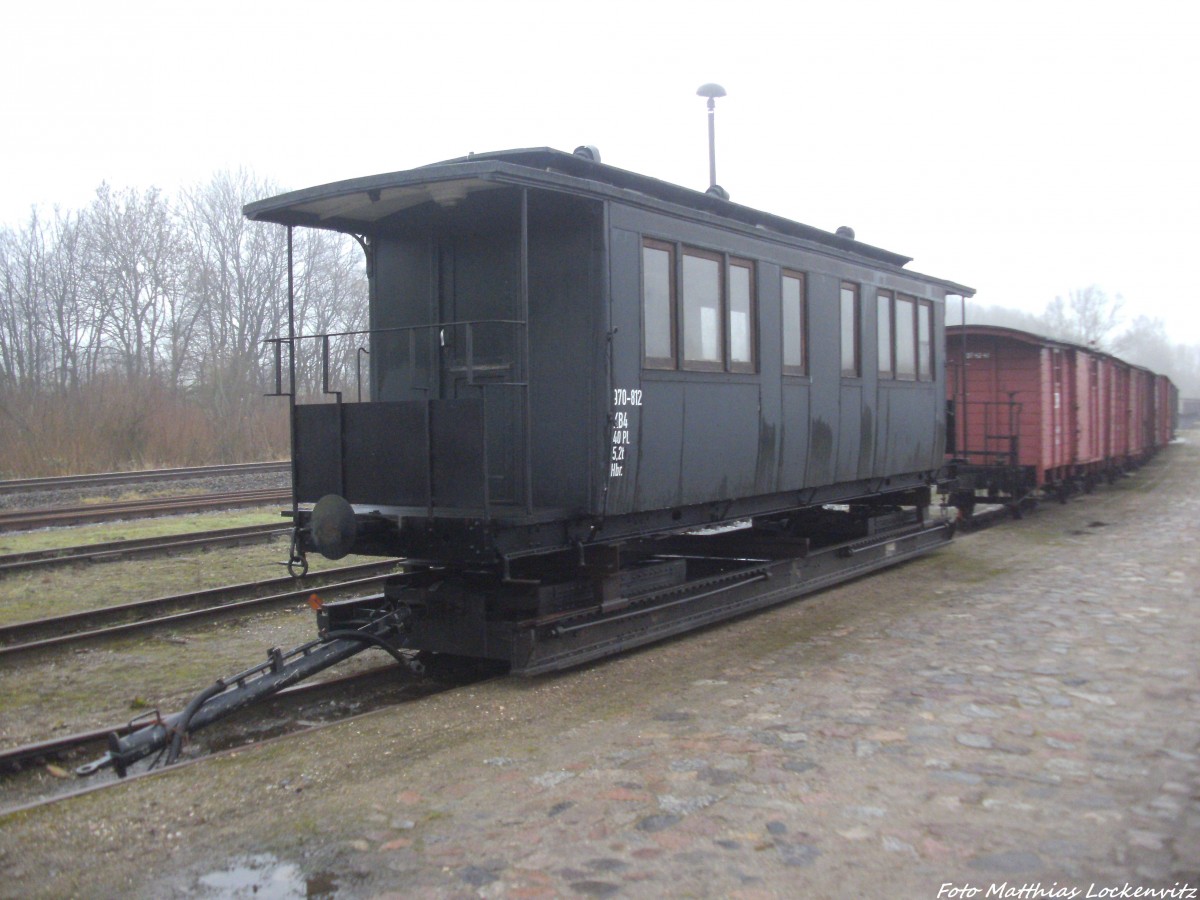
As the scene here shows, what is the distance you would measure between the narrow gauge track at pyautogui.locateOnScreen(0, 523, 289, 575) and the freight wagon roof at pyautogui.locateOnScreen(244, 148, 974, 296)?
19.7 feet

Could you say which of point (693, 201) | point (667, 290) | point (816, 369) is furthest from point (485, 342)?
point (816, 369)

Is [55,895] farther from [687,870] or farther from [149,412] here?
[149,412]

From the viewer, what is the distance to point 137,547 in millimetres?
11984

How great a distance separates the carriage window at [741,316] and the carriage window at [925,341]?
3.96 metres

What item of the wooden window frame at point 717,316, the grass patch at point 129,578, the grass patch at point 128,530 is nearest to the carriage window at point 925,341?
the wooden window frame at point 717,316

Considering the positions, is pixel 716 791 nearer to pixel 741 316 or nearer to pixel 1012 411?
pixel 741 316

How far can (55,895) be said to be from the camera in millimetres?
3535

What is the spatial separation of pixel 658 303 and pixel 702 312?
0.61 m

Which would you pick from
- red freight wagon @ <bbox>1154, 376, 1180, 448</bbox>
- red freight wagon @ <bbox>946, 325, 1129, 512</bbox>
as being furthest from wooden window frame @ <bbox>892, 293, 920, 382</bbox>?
red freight wagon @ <bbox>1154, 376, 1180, 448</bbox>

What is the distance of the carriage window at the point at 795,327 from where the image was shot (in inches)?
342

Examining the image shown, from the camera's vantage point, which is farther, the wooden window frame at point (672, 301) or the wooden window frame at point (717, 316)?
the wooden window frame at point (717, 316)

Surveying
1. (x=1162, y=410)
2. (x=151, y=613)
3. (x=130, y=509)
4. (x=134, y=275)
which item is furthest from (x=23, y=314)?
(x=1162, y=410)

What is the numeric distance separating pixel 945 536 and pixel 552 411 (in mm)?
7335

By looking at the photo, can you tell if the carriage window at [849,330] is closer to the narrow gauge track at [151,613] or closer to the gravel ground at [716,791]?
the gravel ground at [716,791]
